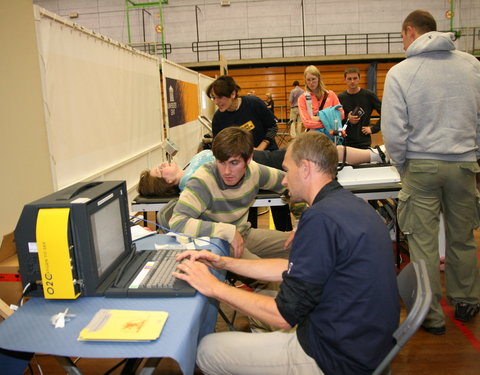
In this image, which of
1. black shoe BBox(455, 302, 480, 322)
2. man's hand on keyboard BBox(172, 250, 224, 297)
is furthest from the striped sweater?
black shoe BBox(455, 302, 480, 322)

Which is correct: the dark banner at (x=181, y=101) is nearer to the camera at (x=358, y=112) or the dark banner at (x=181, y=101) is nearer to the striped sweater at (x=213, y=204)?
the camera at (x=358, y=112)

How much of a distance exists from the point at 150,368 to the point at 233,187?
4.21 ft

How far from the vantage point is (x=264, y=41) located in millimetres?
15281

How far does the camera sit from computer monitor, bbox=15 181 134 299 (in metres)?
1.29

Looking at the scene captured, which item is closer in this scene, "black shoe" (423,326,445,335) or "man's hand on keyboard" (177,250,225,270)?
"man's hand on keyboard" (177,250,225,270)

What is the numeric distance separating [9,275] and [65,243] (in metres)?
1.00

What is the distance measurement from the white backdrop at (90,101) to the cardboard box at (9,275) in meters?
0.99

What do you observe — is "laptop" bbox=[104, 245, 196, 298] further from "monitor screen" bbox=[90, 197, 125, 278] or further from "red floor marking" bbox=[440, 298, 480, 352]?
"red floor marking" bbox=[440, 298, 480, 352]

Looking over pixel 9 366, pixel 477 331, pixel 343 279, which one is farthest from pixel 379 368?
pixel 477 331

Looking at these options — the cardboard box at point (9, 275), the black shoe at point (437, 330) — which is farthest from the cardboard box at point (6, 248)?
the black shoe at point (437, 330)

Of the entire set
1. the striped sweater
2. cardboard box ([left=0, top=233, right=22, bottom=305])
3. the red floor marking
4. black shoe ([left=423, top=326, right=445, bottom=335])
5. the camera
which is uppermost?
the camera

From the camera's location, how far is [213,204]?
2330 millimetres

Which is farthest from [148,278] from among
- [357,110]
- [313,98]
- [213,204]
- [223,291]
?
[313,98]

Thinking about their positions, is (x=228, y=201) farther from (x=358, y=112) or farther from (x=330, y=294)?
(x=358, y=112)
